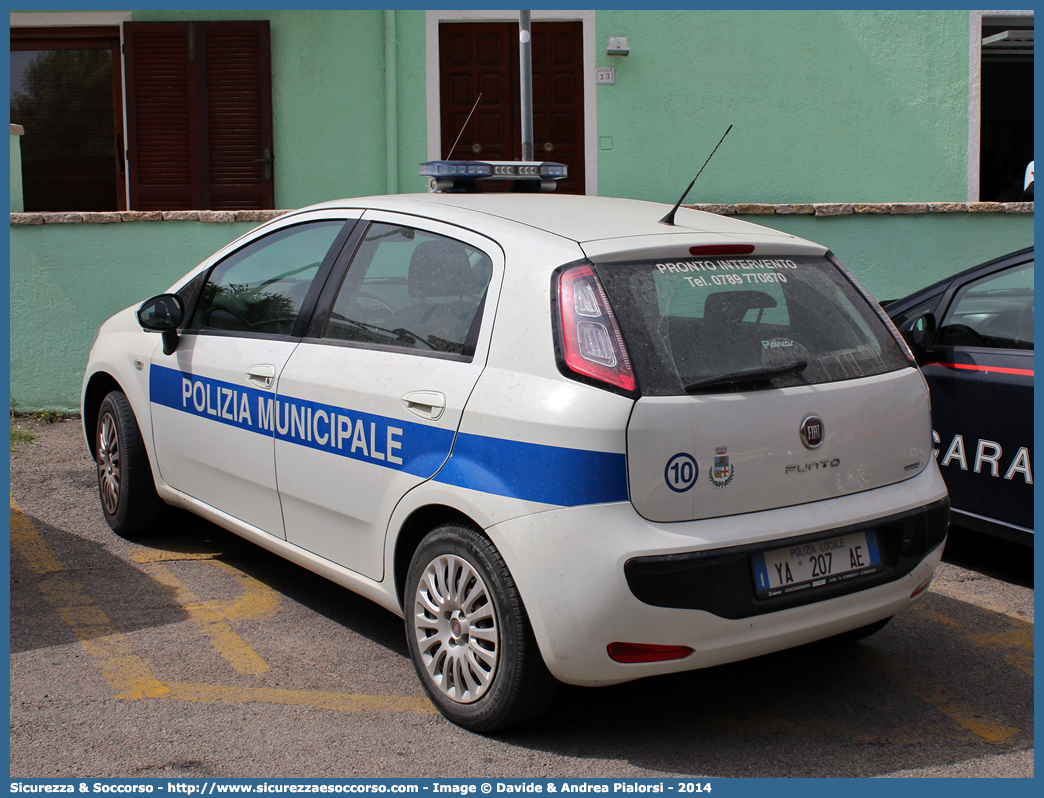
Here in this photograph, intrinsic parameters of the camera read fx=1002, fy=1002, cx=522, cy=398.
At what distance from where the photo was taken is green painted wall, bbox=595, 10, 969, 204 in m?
9.87

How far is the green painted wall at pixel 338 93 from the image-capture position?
9.77 metres

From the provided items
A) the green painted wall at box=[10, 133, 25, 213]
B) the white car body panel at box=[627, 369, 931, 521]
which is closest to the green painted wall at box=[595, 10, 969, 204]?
the green painted wall at box=[10, 133, 25, 213]

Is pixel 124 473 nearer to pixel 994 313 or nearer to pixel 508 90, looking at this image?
pixel 994 313

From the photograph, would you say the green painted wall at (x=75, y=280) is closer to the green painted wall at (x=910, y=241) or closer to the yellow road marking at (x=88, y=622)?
the green painted wall at (x=910, y=241)

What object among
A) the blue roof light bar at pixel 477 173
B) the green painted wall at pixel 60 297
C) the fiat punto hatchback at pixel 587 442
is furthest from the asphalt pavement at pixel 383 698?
the green painted wall at pixel 60 297

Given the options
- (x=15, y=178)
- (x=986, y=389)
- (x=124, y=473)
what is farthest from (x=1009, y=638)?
(x=15, y=178)

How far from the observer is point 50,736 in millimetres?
2955

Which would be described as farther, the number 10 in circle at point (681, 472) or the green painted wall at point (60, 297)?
the green painted wall at point (60, 297)

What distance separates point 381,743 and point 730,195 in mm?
8101

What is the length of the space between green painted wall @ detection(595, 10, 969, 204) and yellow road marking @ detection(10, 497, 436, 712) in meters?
6.83

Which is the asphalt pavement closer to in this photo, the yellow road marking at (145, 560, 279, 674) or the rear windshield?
the yellow road marking at (145, 560, 279, 674)

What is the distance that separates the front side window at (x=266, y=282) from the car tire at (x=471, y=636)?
1206 mm

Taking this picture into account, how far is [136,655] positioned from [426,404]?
148cm

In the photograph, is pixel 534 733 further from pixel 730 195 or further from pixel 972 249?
pixel 730 195
